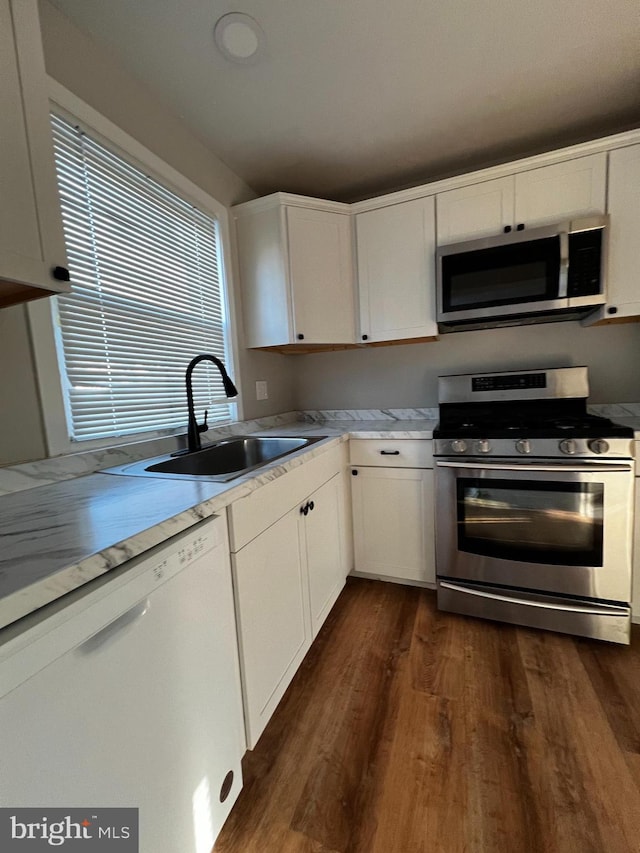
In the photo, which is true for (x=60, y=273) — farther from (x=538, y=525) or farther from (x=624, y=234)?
(x=624, y=234)

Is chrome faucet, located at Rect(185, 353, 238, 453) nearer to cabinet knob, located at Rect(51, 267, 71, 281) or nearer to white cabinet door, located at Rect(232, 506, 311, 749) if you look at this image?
white cabinet door, located at Rect(232, 506, 311, 749)

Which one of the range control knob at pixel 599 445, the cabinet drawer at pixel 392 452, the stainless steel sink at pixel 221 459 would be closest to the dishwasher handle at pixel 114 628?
the stainless steel sink at pixel 221 459

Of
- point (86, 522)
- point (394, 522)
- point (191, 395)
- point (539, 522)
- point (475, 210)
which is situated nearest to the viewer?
point (86, 522)

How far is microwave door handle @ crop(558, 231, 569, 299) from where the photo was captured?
1.74 m

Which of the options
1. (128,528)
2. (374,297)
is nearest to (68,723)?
(128,528)

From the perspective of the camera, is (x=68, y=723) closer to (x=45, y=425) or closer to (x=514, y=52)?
(x=45, y=425)

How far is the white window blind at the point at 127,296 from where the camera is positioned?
48.9 inches

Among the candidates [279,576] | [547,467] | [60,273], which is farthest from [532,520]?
[60,273]

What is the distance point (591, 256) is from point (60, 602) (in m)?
2.35

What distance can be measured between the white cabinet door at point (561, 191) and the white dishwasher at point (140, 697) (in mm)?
2138

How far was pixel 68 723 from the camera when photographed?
527 millimetres

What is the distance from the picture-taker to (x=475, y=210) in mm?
1923

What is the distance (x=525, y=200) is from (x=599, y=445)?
1298 mm

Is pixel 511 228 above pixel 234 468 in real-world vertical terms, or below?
above
